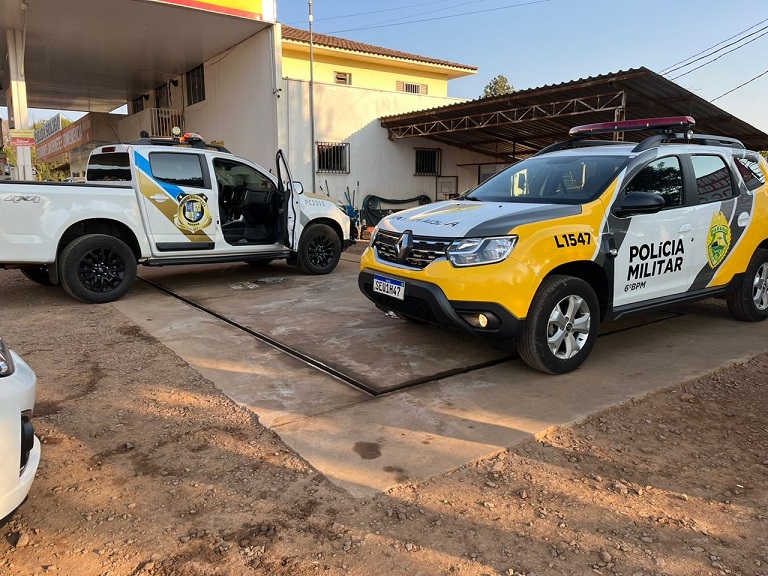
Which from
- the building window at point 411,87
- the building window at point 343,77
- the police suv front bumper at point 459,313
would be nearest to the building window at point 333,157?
the building window at point 343,77

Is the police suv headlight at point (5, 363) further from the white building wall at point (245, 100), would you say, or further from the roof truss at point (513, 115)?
the white building wall at point (245, 100)

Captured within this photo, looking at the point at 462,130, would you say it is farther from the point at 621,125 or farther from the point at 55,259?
the point at 55,259

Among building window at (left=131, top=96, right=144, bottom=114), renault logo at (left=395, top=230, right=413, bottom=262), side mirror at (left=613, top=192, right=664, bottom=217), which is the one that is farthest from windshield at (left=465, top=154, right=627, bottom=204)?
building window at (left=131, top=96, right=144, bottom=114)

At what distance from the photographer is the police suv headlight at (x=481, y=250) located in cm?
398

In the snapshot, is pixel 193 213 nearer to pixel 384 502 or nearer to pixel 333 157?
pixel 384 502

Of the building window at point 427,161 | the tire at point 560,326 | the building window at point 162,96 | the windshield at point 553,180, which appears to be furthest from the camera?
the building window at point 162,96

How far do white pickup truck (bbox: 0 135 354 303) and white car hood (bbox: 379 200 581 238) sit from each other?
361 cm

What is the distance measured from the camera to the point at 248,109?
1630cm

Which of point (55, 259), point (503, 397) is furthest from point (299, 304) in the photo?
point (503, 397)

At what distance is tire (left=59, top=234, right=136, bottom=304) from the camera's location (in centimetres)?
660

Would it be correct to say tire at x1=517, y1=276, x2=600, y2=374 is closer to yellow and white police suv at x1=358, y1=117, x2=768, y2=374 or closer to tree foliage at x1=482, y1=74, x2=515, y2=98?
yellow and white police suv at x1=358, y1=117, x2=768, y2=374

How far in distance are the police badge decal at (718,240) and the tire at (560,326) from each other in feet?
5.23

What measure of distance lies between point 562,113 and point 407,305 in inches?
432

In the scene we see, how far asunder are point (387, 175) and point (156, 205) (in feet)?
37.7
